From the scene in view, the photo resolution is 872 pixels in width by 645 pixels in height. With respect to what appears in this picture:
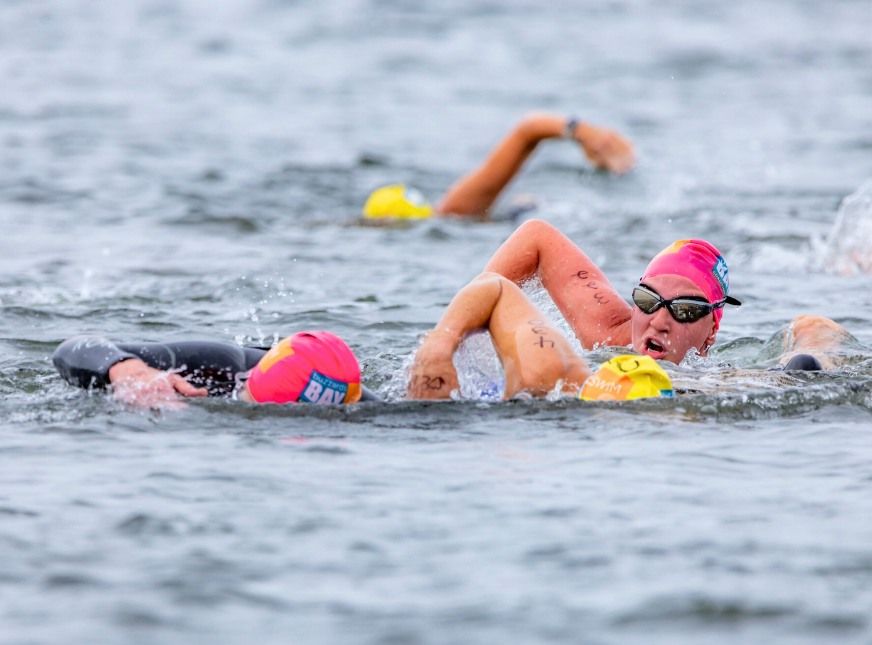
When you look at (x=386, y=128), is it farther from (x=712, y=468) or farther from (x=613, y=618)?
(x=613, y=618)

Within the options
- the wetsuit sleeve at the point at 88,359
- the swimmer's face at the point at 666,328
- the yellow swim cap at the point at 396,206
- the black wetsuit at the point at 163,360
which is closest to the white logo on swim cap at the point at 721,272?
the swimmer's face at the point at 666,328

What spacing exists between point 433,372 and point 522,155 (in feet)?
24.0

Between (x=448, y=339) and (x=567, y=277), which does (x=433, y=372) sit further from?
(x=567, y=277)

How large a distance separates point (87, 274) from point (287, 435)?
5.66 m

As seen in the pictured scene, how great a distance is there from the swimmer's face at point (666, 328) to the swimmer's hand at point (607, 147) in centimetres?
575

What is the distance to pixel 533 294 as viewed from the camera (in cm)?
923

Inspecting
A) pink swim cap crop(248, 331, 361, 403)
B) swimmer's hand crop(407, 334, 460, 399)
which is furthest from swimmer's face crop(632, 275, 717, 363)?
pink swim cap crop(248, 331, 361, 403)

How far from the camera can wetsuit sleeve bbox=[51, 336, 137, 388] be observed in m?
7.12

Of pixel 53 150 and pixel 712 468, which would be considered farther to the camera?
pixel 53 150

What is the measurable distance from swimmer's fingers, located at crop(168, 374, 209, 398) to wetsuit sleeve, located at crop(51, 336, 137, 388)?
24 centimetres

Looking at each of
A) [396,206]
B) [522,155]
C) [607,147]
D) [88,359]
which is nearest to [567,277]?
[88,359]

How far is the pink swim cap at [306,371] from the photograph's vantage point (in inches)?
277

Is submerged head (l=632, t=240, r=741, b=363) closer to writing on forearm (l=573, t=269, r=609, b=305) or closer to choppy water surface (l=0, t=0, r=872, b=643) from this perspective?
choppy water surface (l=0, t=0, r=872, b=643)

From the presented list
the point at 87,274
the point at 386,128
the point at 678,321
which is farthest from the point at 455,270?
the point at 386,128
